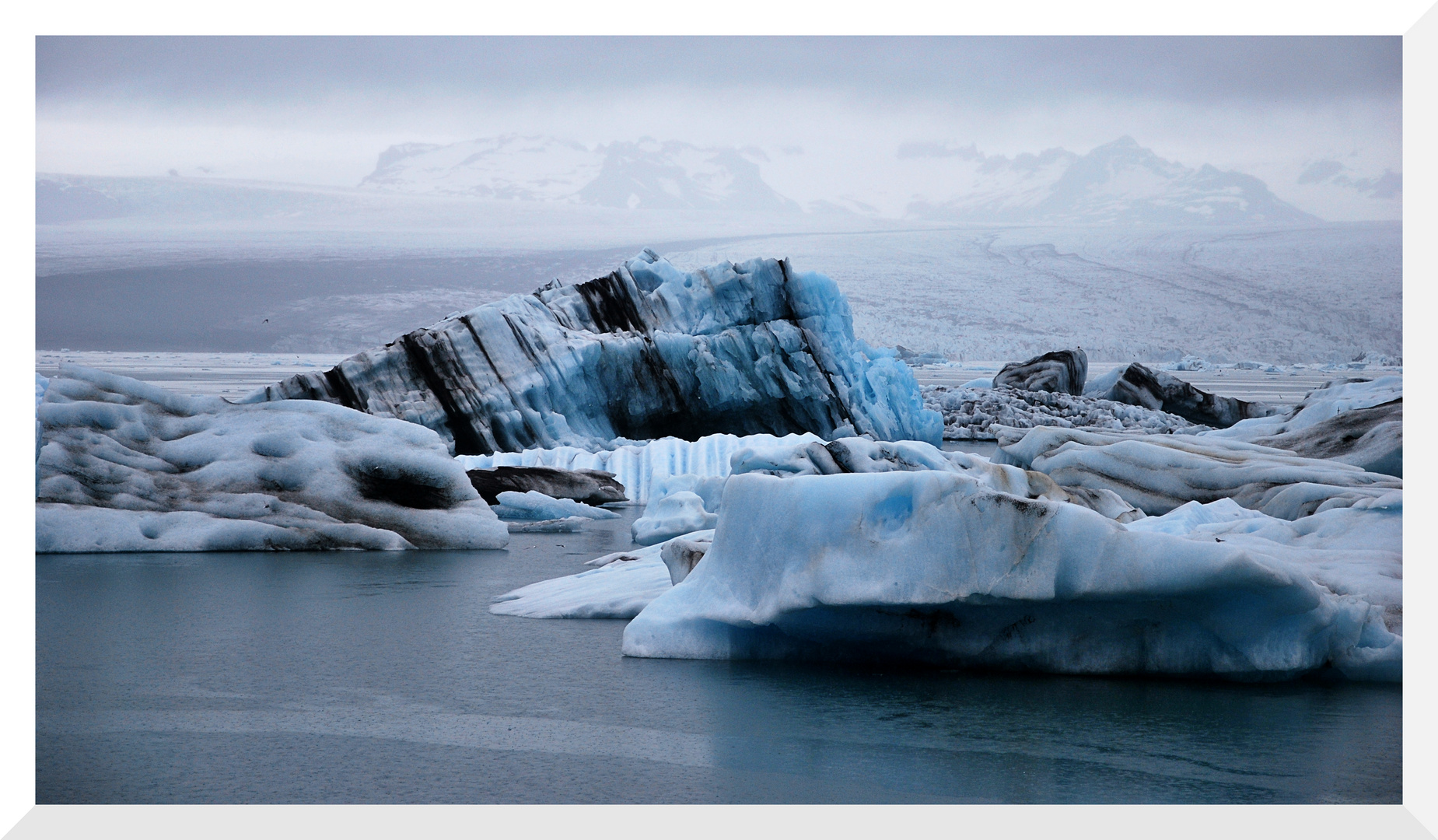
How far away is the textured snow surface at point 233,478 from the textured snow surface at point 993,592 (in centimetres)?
362

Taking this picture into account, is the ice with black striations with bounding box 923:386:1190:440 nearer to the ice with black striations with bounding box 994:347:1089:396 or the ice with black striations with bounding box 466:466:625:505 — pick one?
the ice with black striations with bounding box 994:347:1089:396

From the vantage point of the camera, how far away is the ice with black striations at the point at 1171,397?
19344 mm

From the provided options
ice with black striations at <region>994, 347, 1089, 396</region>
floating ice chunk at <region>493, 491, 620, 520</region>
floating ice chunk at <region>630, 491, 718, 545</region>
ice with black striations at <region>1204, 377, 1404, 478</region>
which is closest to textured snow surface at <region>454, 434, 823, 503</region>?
floating ice chunk at <region>493, 491, 620, 520</region>

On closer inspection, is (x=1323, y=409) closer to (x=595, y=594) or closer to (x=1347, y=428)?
(x=1347, y=428)

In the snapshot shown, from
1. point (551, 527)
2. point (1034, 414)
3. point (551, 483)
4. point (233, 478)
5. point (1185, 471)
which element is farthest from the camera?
point (1034, 414)

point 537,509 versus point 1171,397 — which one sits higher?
point 1171,397

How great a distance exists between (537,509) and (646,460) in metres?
1.97

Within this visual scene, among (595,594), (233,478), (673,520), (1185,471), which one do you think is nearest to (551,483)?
(673,520)

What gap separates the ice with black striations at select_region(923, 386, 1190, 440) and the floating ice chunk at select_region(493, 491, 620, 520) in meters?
9.67

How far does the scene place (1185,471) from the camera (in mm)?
7816

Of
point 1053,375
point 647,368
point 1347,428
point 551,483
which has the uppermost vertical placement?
point 1053,375

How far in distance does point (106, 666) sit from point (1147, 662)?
3.17 meters

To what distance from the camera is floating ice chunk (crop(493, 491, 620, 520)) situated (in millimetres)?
9234

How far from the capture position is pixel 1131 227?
159 feet
